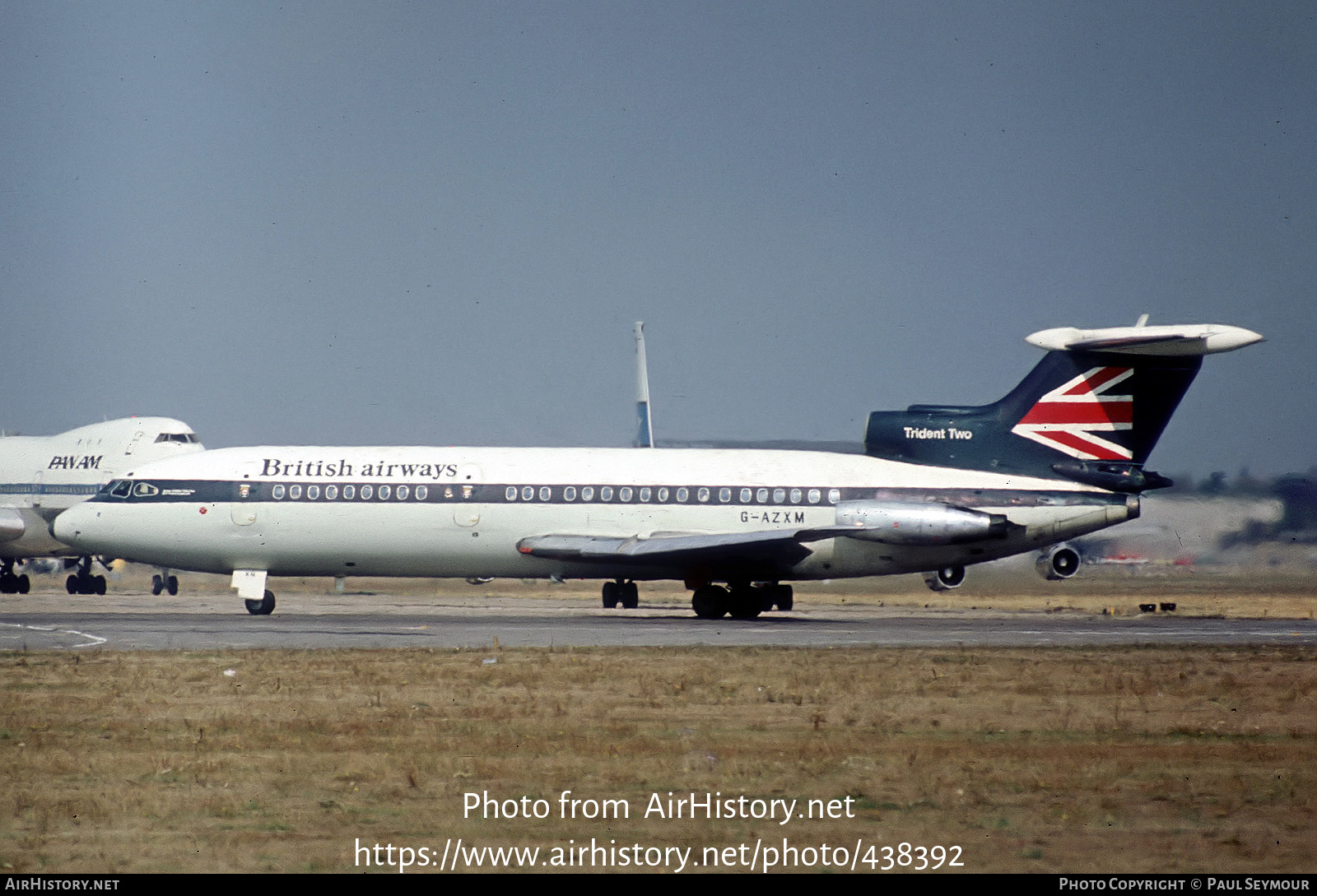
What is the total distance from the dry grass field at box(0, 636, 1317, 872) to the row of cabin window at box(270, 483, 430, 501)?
13.3 meters

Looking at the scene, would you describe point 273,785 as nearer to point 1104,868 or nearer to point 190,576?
point 1104,868

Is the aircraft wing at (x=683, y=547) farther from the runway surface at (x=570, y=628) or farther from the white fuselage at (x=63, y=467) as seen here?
the white fuselage at (x=63, y=467)

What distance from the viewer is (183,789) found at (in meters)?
11.4

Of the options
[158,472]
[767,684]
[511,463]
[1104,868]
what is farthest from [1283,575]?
[1104,868]

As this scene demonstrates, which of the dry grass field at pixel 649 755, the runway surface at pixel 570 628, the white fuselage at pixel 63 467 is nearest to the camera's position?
the dry grass field at pixel 649 755

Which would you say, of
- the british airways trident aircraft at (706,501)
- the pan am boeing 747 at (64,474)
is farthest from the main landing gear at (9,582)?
the british airways trident aircraft at (706,501)

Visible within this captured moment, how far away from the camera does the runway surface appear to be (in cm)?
2556

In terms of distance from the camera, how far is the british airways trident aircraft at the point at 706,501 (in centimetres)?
3403

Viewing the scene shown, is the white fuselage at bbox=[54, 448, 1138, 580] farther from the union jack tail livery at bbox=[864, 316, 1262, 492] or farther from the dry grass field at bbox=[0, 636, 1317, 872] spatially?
the dry grass field at bbox=[0, 636, 1317, 872]

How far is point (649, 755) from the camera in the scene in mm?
13273

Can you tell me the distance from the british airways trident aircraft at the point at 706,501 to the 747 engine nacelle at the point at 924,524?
0.14 feet

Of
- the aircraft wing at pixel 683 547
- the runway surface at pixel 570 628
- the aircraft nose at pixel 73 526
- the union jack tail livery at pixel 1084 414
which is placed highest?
the union jack tail livery at pixel 1084 414

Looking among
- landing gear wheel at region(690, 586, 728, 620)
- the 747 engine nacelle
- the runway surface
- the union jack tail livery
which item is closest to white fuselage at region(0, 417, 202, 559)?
the runway surface

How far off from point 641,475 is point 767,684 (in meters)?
16.9
